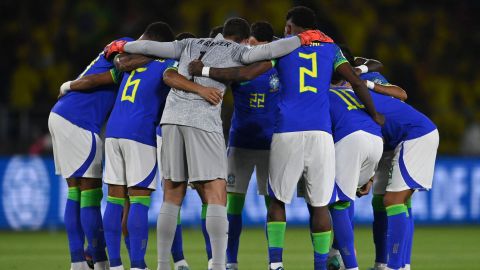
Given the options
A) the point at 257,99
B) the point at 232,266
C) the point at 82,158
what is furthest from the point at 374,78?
the point at 82,158

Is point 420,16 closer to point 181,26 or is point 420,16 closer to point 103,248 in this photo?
point 181,26

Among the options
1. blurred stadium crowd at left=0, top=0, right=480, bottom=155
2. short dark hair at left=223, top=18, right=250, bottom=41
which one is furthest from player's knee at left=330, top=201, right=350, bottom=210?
blurred stadium crowd at left=0, top=0, right=480, bottom=155

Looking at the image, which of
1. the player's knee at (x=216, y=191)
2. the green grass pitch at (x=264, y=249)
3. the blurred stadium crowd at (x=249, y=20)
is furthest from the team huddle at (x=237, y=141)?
the blurred stadium crowd at (x=249, y=20)

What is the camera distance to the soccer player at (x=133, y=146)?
28.1ft

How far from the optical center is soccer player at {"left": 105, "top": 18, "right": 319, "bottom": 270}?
315 inches

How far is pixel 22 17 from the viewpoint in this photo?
19453 millimetres

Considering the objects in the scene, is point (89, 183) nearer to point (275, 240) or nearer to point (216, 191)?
point (216, 191)

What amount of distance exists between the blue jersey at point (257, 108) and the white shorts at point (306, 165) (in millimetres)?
934

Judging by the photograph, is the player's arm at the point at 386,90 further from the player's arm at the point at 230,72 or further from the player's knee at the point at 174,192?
the player's knee at the point at 174,192

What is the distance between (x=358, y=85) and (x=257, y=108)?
1.19 meters

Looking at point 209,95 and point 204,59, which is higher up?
point 204,59

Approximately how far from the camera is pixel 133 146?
28.3 feet

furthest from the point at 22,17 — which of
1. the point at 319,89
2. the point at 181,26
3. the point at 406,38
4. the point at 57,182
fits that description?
the point at 319,89

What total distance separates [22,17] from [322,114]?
12436mm
